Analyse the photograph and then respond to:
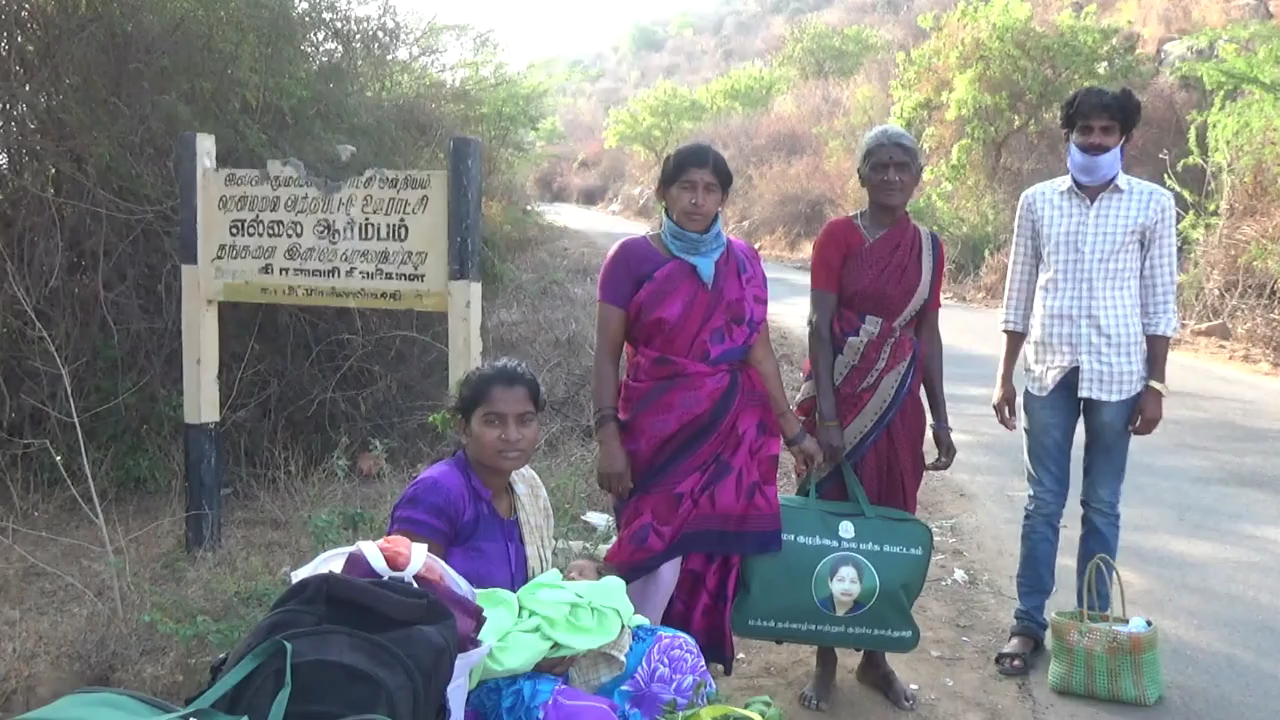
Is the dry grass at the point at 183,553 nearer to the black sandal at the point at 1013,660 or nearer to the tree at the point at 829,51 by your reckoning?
the black sandal at the point at 1013,660

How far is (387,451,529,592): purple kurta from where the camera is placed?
2736 millimetres

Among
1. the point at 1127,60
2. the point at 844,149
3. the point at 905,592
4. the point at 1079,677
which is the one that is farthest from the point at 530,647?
the point at 844,149

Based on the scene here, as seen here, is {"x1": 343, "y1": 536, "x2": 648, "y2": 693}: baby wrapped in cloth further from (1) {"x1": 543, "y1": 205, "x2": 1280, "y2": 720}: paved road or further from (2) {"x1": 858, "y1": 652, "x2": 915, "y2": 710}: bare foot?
(1) {"x1": 543, "y1": 205, "x2": 1280, "y2": 720}: paved road

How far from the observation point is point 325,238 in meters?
4.42

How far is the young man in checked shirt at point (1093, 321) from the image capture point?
355 centimetres

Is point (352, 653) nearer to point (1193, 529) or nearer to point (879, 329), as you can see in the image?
point (879, 329)

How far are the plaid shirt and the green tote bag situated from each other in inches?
33.0

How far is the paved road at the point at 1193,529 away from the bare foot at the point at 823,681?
0.65m

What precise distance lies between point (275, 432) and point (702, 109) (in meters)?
33.5

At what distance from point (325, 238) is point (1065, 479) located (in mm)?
2891

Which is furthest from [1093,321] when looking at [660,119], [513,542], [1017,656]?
[660,119]

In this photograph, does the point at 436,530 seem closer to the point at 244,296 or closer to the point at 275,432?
the point at 244,296

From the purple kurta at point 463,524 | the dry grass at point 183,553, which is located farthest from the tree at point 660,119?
the purple kurta at point 463,524

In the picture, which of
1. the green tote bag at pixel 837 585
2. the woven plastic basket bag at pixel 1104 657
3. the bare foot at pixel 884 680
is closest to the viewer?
the green tote bag at pixel 837 585
